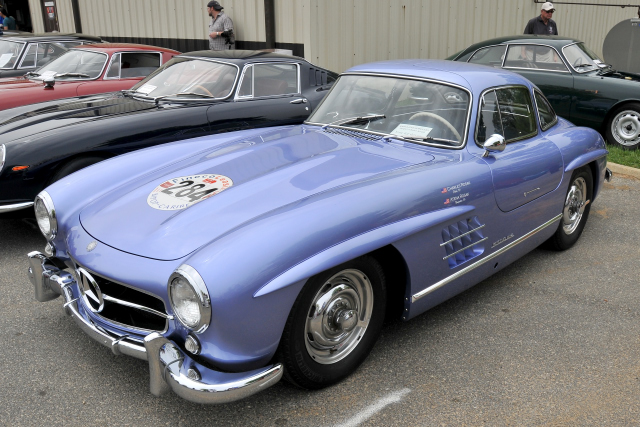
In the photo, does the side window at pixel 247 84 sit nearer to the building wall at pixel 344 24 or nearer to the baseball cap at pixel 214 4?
the building wall at pixel 344 24

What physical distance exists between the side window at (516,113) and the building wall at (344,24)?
17.6 ft

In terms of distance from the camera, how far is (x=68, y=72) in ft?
23.8

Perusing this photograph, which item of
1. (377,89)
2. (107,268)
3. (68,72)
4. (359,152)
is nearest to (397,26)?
(68,72)

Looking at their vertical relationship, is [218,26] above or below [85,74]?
above

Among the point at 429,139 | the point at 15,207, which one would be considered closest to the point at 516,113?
the point at 429,139

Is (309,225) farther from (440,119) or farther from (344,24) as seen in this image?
(344,24)

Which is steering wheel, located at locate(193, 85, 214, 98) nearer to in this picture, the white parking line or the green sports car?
the white parking line

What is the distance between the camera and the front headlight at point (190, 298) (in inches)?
88.8

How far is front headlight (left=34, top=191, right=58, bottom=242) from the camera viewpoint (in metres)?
3.14

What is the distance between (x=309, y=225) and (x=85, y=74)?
18.5ft

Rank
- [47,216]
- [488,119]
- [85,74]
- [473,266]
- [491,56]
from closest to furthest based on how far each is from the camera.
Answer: [47,216] → [473,266] → [488,119] → [85,74] → [491,56]

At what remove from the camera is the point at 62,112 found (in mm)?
5242

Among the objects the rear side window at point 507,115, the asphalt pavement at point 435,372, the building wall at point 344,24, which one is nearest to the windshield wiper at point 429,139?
the rear side window at point 507,115

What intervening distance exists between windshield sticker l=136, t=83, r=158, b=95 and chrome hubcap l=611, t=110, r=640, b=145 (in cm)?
552
